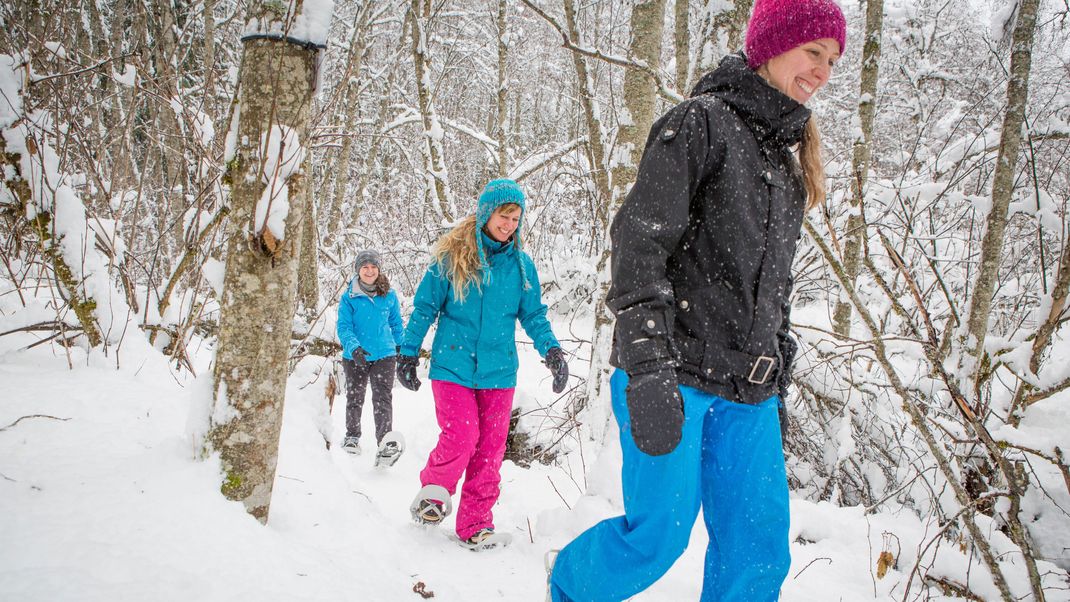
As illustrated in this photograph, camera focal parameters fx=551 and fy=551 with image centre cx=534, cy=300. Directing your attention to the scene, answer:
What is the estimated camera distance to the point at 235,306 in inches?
73.5

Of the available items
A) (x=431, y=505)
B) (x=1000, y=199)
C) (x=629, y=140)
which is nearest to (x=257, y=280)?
(x=431, y=505)

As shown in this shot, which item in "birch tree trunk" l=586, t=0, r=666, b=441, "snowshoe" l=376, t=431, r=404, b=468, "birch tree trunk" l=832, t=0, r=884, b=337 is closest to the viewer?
"birch tree trunk" l=586, t=0, r=666, b=441

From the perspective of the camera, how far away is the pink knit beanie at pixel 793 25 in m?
1.57

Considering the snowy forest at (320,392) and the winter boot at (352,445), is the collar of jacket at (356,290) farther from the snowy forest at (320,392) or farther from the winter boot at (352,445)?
the winter boot at (352,445)

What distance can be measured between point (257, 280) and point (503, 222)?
1.42 meters

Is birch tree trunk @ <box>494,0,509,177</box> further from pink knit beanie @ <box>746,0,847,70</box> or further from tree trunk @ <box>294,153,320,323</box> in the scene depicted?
pink knit beanie @ <box>746,0,847,70</box>

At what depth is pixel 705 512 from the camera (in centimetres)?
167

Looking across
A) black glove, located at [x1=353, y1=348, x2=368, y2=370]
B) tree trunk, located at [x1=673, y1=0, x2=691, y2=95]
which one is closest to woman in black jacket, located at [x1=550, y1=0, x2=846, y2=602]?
black glove, located at [x1=353, y1=348, x2=368, y2=370]

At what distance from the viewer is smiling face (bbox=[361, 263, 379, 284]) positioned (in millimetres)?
5207

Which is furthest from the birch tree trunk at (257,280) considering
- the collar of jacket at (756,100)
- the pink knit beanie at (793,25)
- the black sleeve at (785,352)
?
the black sleeve at (785,352)

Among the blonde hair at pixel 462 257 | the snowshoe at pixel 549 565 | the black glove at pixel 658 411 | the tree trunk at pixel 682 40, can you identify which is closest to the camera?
the black glove at pixel 658 411

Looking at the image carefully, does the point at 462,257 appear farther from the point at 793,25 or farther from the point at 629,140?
the point at 793,25

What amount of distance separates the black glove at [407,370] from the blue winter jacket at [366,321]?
216cm

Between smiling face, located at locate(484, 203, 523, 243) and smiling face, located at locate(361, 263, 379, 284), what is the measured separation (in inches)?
98.8
